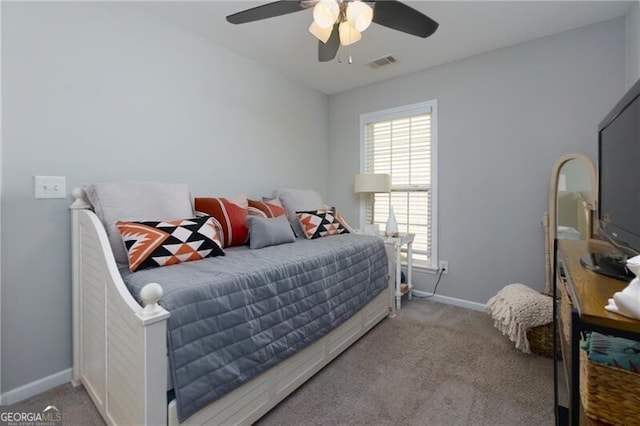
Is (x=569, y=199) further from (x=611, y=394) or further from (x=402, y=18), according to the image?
(x=611, y=394)

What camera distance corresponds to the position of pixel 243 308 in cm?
131

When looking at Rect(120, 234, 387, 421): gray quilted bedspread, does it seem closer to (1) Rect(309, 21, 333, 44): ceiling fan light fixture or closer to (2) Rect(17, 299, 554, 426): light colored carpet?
(2) Rect(17, 299, 554, 426): light colored carpet

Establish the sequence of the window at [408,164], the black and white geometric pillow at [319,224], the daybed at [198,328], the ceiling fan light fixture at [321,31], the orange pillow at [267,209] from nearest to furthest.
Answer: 1. the daybed at [198,328]
2. the ceiling fan light fixture at [321,31]
3. the orange pillow at [267,209]
4. the black and white geometric pillow at [319,224]
5. the window at [408,164]

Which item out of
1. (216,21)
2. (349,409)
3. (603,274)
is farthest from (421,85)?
(349,409)

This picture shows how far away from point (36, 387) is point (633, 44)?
422 centimetres

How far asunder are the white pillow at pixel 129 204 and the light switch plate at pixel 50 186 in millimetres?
168

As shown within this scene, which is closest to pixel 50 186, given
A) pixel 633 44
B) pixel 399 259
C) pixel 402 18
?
pixel 402 18

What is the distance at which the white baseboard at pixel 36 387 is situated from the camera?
60.9 inches

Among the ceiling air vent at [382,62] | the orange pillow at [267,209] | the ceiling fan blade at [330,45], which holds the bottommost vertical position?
the orange pillow at [267,209]

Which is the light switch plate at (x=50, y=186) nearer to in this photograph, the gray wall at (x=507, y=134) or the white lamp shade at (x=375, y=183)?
the white lamp shade at (x=375, y=183)

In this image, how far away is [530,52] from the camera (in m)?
2.51

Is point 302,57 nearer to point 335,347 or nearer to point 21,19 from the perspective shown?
point 21,19

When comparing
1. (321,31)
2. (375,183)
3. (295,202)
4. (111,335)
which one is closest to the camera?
(111,335)

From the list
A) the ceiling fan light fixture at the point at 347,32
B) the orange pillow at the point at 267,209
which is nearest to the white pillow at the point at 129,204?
the orange pillow at the point at 267,209
